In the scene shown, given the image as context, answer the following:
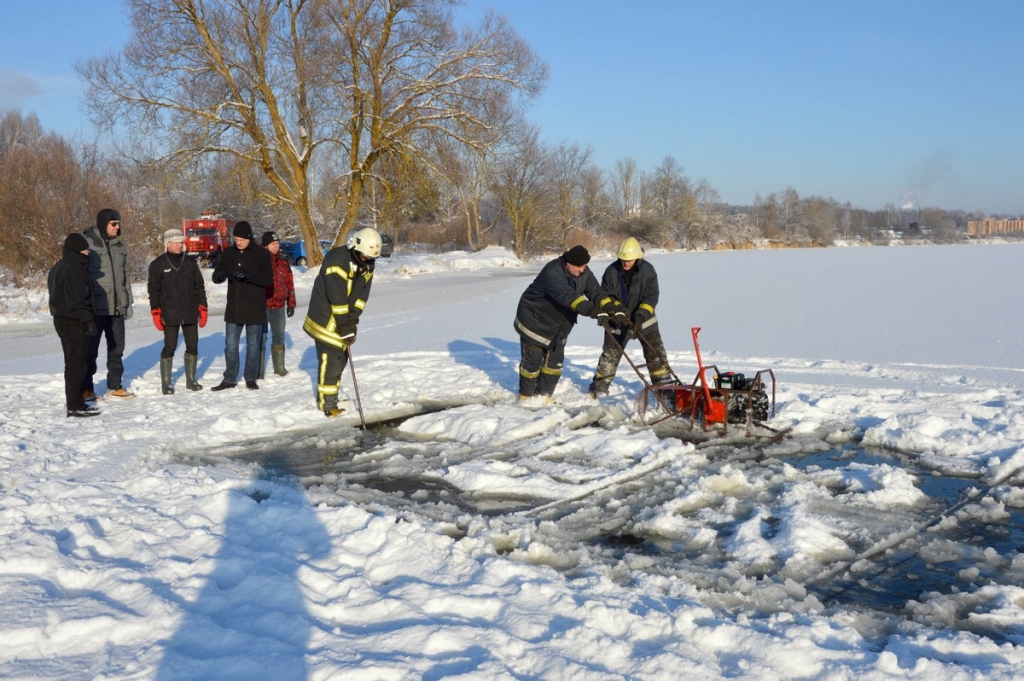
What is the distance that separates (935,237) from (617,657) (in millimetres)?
109027

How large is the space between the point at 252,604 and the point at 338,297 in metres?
4.46

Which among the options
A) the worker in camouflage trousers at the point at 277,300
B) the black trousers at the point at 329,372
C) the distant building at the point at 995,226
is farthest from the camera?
the distant building at the point at 995,226

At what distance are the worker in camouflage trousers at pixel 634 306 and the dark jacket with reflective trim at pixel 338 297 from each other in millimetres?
2390

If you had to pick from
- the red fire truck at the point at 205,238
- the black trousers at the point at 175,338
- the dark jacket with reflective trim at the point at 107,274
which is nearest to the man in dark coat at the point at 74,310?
the dark jacket with reflective trim at the point at 107,274

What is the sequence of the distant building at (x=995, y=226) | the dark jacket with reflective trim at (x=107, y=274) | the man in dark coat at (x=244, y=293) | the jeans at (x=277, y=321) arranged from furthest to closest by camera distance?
the distant building at (x=995, y=226) → the jeans at (x=277, y=321) → the man in dark coat at (x=244, y=293) → the dark jacket with reflective trim at (x=107, y=274)

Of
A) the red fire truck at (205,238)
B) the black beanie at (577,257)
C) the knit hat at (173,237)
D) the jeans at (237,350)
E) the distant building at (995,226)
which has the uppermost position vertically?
the distant building at (995,226)

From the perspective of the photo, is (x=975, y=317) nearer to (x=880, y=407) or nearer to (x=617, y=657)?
(x=880, y=407)

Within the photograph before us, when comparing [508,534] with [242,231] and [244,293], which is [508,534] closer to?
[244,293]

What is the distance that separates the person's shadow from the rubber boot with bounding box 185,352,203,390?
414 centimetres

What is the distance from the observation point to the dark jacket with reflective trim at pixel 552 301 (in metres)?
8.15

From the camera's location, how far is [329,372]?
8.02m

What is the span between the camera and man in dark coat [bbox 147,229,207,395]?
8.63 m

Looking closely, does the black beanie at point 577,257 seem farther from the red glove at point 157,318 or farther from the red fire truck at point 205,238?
the red fire truck at point 205,238

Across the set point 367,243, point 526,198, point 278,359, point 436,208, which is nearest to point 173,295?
point 278,359
